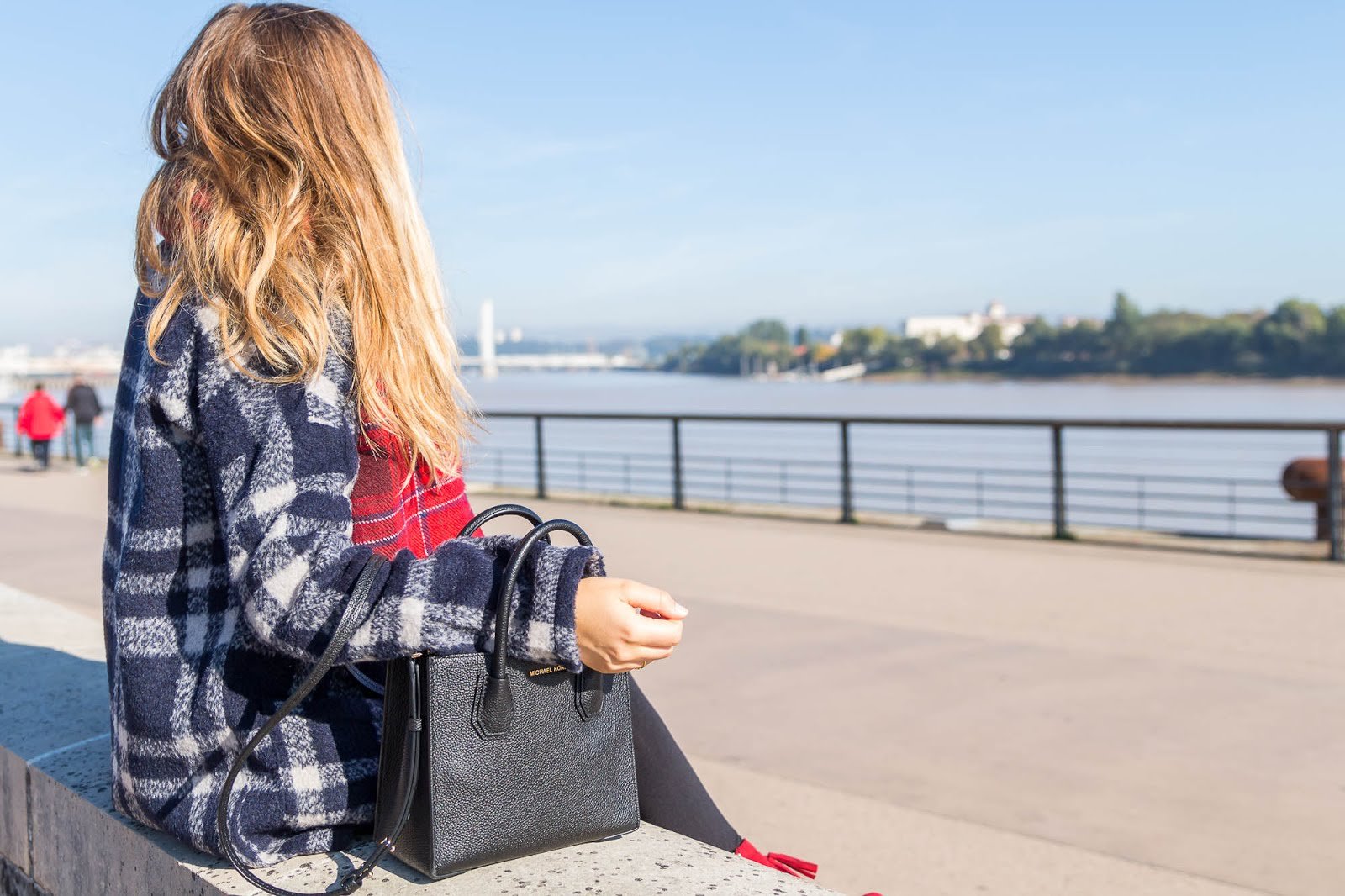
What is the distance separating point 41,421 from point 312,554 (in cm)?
1675

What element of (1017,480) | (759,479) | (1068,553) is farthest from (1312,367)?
(1068,553)

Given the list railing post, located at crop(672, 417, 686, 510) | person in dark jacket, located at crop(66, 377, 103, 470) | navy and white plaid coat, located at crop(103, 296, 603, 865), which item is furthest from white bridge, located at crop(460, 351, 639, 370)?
navy and white plaid coat, located at crop(103, 296, 603, 865)

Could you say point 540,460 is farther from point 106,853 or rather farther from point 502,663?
point 502,663

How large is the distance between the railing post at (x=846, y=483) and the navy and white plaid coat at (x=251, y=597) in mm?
7636

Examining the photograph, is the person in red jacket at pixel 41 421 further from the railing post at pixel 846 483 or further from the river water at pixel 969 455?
the railing post at pixel 846 483

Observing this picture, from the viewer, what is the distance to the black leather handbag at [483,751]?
1409mm

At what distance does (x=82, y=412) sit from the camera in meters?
16.6

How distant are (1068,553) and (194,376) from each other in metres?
6.70

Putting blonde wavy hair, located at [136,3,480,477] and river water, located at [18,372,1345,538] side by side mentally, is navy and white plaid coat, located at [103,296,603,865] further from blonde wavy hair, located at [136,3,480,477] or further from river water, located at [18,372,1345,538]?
river water, located at [18,372,1345,538]

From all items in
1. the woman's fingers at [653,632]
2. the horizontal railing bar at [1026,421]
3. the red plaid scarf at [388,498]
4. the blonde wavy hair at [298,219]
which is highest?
the blonde wavy hair at [298,219]

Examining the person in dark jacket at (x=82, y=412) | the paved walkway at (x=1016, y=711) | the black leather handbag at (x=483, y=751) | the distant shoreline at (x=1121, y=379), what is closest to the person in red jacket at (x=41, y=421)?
the person in dark jacket at (x=82, y=412)

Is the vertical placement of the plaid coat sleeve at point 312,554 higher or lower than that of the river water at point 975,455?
higher

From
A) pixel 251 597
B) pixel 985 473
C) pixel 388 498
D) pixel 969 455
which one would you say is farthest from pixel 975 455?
pixel 251 597

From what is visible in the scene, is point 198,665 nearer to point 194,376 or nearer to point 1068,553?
point 194,376
